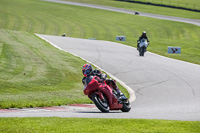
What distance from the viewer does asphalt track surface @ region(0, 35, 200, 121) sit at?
41.3ft

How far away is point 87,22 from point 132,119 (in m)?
61.6

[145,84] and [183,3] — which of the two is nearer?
[145,84]

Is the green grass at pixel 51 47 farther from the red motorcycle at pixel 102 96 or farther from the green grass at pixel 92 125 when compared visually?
the green grass at pixel 92 125

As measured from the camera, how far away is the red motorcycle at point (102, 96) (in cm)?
1257

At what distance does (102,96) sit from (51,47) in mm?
20203

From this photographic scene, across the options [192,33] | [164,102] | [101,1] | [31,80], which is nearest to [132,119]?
[164,102]

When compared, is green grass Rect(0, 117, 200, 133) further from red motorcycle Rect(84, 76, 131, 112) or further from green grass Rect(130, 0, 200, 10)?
green grass Rect(130, 0, 200, 10)

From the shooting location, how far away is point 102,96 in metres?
12.8

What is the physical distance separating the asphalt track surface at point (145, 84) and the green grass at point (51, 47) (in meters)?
2.00

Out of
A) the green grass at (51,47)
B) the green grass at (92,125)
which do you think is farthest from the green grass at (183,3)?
the green grass at (92,125)

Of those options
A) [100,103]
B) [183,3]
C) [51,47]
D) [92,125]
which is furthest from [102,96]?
[183,3]

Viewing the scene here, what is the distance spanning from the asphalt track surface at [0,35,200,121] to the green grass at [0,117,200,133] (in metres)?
1.00

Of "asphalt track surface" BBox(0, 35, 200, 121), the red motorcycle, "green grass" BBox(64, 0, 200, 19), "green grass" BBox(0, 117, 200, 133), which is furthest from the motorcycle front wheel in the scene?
"green grass" BBox(64, 0, 200, 19)

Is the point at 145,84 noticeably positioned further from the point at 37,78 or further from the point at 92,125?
the point at 92,125
